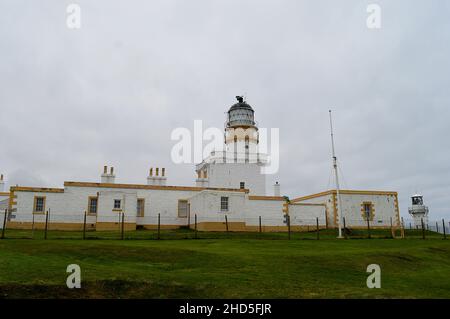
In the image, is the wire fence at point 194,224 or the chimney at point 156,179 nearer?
the wire fence at point 194,224

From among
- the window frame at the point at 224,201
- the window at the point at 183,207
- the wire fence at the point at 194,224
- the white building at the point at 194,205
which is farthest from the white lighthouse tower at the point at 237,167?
the window frame at the point at 224,201

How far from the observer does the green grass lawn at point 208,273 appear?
9133 mm

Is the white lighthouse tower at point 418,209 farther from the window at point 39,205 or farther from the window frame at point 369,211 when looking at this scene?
the window at point 39,205

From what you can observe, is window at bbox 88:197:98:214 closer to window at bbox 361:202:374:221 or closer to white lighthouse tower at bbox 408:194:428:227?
→ window at bbox 361:202:374:221

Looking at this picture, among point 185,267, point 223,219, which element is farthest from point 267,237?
point 185,267

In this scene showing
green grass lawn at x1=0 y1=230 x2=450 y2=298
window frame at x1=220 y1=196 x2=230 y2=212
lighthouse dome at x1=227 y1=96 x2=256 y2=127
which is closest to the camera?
green grass lawn at x1=0 y1=230 x2=450 y2=298

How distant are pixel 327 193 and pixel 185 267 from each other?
88.5 ft

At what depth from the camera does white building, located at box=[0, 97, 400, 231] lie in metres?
31.3

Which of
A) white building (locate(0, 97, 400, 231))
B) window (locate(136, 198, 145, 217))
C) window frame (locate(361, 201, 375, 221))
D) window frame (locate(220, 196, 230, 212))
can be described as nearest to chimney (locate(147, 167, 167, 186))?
white building (locate(0, 97, 400, 231))

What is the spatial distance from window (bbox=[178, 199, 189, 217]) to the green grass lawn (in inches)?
725

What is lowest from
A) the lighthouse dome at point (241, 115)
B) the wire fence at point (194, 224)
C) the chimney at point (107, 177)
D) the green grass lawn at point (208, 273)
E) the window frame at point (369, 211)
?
the green grass lawn at point (208, 273)

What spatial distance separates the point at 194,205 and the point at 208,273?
21.9m

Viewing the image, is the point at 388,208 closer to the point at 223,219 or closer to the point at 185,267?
the point at 223,219

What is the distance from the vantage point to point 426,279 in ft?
41.6
